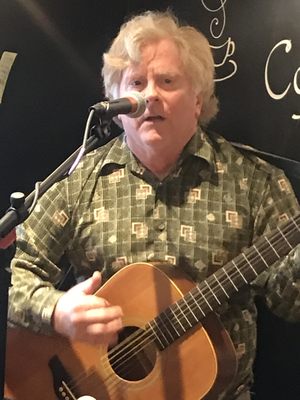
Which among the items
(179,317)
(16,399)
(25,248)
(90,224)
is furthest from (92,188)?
(16,399)

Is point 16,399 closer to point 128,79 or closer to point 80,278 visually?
point 80,278

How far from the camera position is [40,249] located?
5.89 ft

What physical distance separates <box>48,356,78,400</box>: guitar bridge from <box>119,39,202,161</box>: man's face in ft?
1.83

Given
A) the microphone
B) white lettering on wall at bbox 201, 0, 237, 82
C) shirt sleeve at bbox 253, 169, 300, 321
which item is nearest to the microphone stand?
the microphone

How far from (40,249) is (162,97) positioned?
492 mm

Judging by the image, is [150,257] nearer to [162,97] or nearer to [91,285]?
[91,285]

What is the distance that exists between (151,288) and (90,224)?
25 centimetres

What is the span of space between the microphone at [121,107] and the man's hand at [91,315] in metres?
0.41

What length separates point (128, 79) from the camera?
172 cm

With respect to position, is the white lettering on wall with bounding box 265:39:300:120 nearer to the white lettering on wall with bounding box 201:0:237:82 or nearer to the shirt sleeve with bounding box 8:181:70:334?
the white lettering on wall with bounding box 201:0:237:82

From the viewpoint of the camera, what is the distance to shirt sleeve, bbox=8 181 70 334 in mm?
1744

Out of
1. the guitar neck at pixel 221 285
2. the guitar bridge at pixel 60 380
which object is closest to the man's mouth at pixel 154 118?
the guitar neck at pixel 221 285

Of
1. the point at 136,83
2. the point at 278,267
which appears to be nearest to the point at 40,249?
the point at 136,83

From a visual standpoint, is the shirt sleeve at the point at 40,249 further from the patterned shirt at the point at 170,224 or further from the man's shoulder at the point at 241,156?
the man's shoulder at the point at 241,156
